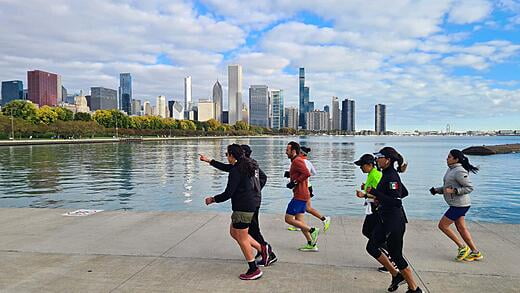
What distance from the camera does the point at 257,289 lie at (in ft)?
16.3

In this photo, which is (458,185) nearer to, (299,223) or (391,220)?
(391,220)

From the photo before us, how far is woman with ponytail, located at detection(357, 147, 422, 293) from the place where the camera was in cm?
480

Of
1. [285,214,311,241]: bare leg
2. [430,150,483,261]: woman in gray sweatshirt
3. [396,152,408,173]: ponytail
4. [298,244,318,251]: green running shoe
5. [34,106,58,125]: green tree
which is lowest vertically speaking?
[298,244,318,251]: green running shoe

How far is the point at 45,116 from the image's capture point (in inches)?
3971

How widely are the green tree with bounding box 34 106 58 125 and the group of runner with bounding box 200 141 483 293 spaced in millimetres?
106835

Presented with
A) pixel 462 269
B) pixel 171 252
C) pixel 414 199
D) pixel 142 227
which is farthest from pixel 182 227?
pixel 414 199

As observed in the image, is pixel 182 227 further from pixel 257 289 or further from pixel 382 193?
pixel 382 193

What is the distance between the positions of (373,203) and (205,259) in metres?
2.55

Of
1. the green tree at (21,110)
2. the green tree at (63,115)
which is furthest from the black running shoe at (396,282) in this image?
the green tree at (63,115)

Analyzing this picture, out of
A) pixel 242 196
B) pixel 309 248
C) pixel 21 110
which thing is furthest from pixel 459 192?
pixel 21 110

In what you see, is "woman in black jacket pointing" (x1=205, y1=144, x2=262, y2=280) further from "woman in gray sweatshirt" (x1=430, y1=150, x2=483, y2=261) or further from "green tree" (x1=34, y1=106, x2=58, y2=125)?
"green tree" (x1=34, y1=106, x2=58, y2=125)

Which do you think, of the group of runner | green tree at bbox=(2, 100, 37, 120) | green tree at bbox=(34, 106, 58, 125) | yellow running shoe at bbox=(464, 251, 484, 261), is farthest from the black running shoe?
green tree at bbox=(34, 106, 58, 125)

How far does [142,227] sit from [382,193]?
5093 mm

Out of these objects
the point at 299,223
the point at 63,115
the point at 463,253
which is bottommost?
the point at 463,253
